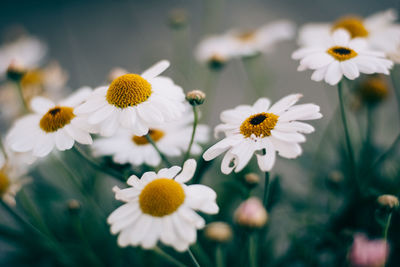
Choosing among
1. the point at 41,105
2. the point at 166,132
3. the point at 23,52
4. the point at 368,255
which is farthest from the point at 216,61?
the point at 23,52

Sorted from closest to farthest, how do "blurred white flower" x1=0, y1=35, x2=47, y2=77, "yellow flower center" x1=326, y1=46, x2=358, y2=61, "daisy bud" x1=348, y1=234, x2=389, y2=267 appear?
1. "daisy bud" x1=348, y1=234, x2=389, y2=267
2. "yellow flower center" x1=326, y1=46, x2=358, y2=61
3. "blurred white flower" x1=0, y1=35, x2=47, y2=77

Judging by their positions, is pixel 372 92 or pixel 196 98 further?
pixel 372 92

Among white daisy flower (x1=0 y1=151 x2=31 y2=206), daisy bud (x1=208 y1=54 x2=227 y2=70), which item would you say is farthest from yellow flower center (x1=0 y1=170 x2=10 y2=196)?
daisy bud (x1=208 y1=54 x2=227 y2=70)

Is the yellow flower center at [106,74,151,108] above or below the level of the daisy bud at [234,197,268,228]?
above

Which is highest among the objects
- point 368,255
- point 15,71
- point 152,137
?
point 15,71

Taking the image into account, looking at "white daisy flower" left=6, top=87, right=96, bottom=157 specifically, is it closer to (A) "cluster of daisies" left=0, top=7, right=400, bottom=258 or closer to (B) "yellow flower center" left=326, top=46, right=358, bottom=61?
(A) "cluster of daisies" left=0, top=7, right=400, bottom=258

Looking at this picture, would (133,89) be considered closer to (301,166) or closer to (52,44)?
(301,166)

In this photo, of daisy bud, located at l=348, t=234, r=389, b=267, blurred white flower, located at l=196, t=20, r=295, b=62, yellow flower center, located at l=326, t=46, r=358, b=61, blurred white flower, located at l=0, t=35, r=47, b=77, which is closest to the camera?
daisy bud, located at l=348, t=234, r=389, b=267

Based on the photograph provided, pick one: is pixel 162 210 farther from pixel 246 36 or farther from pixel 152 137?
pixel 246 36
